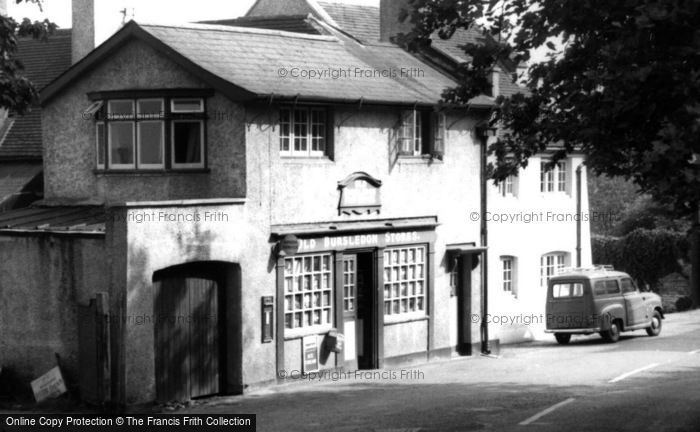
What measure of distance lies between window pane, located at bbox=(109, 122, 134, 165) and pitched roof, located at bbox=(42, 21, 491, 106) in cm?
153

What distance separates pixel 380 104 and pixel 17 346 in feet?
31.4

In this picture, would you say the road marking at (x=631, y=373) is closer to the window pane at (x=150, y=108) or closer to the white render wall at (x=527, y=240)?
the white render wall at (x=527, y=240)

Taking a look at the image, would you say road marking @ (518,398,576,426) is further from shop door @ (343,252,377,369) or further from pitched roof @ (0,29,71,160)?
pitched roof @ (0,29,71,160)

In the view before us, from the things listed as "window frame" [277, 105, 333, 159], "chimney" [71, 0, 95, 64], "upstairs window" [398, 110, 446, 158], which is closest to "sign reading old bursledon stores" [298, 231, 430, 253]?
"window frame" [277, 105, 333, 159]

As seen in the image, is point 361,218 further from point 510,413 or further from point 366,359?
point 510,413

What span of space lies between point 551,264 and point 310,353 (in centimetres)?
1581

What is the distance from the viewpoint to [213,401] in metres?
24.1

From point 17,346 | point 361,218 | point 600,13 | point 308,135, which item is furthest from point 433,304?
point 600,13

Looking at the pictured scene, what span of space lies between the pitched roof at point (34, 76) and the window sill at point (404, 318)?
35.0 feet

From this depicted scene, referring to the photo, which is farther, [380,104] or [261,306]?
[380,104]

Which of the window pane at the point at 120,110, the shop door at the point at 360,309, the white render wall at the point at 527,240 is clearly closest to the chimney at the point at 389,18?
the white render wall at the point at 527,240

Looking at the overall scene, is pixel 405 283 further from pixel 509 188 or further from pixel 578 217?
pixel 578 217

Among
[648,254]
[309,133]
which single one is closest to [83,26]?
A: [309,133]

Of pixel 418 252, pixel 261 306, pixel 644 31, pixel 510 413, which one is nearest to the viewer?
pixel 644 31
